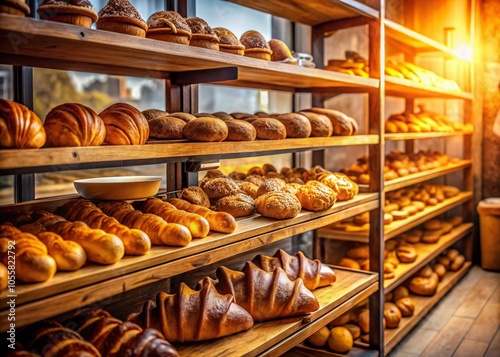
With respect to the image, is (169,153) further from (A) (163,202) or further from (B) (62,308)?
(B) (62,308)

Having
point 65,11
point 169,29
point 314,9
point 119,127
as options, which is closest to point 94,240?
point 119,127

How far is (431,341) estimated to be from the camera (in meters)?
3.43

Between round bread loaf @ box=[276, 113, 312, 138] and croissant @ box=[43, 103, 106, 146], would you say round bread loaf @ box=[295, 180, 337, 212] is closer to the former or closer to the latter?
round bread loaf @ box=[276, 113, 312, 138]

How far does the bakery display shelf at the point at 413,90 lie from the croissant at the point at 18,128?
88.4 inches

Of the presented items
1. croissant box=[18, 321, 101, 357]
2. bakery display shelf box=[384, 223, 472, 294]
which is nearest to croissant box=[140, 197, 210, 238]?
croissant box=[18, 321, 101, 357]

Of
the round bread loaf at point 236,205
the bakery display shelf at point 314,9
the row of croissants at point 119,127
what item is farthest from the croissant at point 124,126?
the bakery display shelf at point 314,9

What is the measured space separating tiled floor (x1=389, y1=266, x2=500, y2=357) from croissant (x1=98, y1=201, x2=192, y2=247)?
207 centimetres

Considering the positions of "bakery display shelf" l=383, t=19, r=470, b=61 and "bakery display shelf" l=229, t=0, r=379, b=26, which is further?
"bakery display shelf" l=383, t=19, r=470, b=61

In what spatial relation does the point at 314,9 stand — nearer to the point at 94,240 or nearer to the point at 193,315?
the point at 193,315

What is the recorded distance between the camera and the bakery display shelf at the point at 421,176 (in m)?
3.37

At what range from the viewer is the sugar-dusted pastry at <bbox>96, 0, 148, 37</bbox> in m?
1.61

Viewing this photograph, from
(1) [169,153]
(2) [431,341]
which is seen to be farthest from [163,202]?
(2) [431,341]

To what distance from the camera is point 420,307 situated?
3.77 metres

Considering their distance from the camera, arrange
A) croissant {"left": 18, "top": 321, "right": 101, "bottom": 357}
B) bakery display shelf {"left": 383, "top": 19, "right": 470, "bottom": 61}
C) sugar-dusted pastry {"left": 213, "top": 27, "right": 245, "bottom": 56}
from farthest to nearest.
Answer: bakery display shelf {"left": 383, "top": 19, "right": 470, "bottom": 61}
sugar-dusted pastry {"left": 213, "top": 27, "right": 245, "bottom": 56}
croissant {"left": 18, "top": 321, "right": 101, "bottom": 357}
